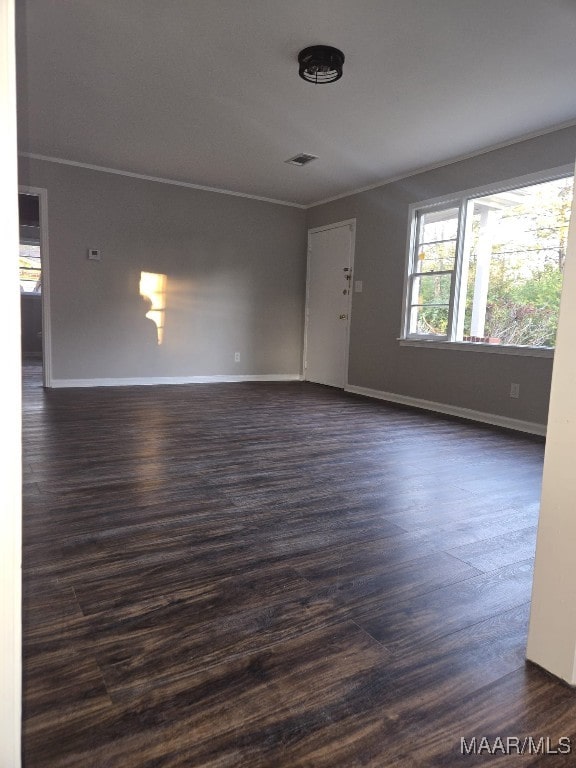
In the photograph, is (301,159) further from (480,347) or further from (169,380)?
(169,380)

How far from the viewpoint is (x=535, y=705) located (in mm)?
1074

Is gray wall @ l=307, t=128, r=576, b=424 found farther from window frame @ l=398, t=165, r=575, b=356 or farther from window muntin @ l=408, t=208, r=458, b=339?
window muntin @ l=408, t=208, r=458, b=339

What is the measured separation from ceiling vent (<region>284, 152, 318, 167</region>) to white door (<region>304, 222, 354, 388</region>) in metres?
1.26

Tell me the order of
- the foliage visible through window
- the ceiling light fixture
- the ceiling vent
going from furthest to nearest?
the foliage visible through window → the ceiling vent → the ceiling light fixture

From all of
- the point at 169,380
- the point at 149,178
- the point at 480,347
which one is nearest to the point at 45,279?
the point at 149,178

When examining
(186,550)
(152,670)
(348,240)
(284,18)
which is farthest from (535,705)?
(348,240)

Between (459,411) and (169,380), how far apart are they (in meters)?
3.40

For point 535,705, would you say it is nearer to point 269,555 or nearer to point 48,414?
point 269,555

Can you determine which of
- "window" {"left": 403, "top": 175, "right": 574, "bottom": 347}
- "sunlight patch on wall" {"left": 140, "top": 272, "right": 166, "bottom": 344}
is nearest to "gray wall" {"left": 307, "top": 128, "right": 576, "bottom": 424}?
"window" {"left": 403, "top": 175, "right": 574, "bottom": 347}

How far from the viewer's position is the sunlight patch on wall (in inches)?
222

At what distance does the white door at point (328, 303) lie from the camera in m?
6.02

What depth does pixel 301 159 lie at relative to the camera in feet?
15.4

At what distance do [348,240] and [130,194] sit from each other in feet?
8.56

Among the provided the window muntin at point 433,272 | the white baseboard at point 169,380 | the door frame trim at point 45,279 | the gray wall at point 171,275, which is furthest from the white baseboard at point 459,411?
the door frame trim at point 45,279
